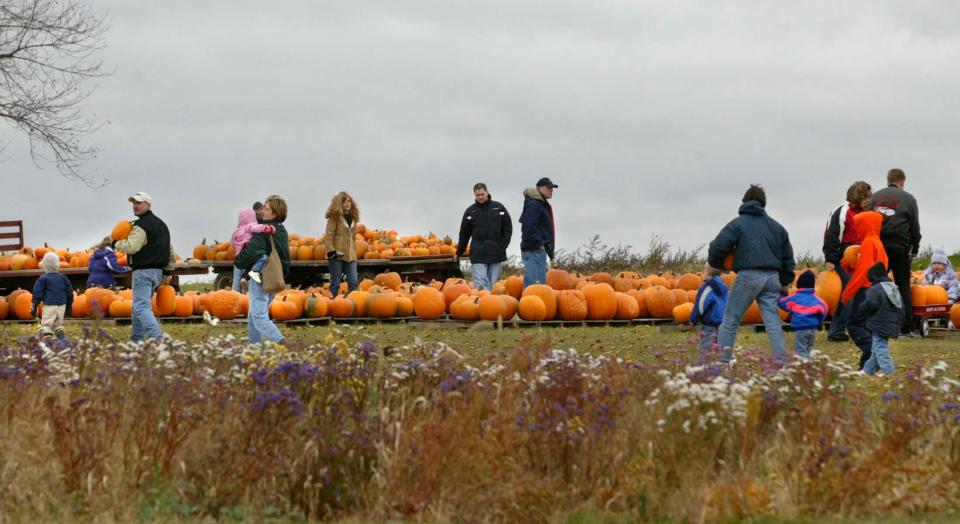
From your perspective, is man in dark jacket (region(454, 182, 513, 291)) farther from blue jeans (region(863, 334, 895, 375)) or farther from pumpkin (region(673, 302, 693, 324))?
blue jeans (region(863, 334, 895, 375))

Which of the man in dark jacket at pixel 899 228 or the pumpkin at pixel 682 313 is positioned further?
the pumpkin at pixel 682 313

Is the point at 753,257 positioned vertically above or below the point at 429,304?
above

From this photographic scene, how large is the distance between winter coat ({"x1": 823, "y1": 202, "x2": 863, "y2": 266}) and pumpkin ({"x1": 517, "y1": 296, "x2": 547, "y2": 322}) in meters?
4.28

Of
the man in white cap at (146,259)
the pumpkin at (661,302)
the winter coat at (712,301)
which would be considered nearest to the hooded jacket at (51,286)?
the man in white cap at (146,259)

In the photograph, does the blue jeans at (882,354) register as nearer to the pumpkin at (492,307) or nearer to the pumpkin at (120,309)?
the pumpkin at (492,307)

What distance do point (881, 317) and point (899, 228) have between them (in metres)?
4.14

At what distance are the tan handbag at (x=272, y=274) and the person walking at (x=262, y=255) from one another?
5 cm

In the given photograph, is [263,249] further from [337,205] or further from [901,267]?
[337,205]

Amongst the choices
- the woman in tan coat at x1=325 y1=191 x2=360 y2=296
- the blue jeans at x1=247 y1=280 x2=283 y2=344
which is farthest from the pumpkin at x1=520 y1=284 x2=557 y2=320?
the woman in tan coat at x1=325 y1=191 x2=360 y2=296

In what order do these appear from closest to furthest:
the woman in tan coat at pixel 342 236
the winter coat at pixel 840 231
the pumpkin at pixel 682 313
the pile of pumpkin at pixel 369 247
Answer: the winter coat at pixel 840 231 < the pumpkin at pixel 682 313 < the woman in tan coat at pixel 342 236 < the pile of pumpkin at pixel 369 247

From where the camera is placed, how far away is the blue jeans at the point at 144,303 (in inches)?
581

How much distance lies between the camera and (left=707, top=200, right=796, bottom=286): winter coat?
39.1ft

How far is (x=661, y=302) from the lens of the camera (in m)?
18.7

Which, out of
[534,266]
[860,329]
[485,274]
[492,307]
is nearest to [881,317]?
[860,329]
